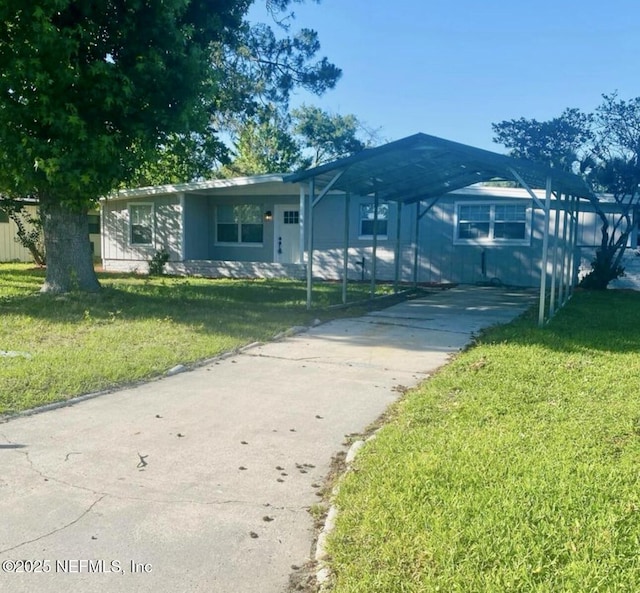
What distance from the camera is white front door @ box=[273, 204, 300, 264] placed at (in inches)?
776

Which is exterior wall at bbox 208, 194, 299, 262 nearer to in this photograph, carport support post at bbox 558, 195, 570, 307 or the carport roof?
the carport roof

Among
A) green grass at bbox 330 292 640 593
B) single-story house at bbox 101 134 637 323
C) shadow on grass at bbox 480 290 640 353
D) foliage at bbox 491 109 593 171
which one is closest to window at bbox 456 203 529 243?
single-story house at bbox 101 134 637 323

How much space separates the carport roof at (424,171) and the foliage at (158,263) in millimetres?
8654

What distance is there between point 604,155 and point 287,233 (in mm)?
9984

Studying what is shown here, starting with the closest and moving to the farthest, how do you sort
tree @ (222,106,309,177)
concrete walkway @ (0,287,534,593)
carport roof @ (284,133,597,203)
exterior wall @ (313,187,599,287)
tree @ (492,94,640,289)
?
1. concrete walkway @ (0,287,534,593)
2. carport roof @ (284,133,597,203)
3. tree @ (492,94,640,289)
4. exterior wall @ (313,187,599,287)
5. tree @ (222,106,309,177)

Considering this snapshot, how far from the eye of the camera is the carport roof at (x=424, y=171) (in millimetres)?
9117

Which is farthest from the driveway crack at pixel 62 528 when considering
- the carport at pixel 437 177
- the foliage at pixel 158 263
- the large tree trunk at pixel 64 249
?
the foliage at pixel 158 263

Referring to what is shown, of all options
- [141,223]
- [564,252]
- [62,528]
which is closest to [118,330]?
[62,528]

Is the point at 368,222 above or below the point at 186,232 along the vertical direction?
above

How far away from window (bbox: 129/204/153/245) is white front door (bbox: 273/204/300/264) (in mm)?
4686

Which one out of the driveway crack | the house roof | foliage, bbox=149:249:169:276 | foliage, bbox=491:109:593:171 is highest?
foliage, bbox=491:109:593:171

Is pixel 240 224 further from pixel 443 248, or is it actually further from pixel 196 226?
pixel 443 248

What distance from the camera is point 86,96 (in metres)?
9.70

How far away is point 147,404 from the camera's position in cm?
517
